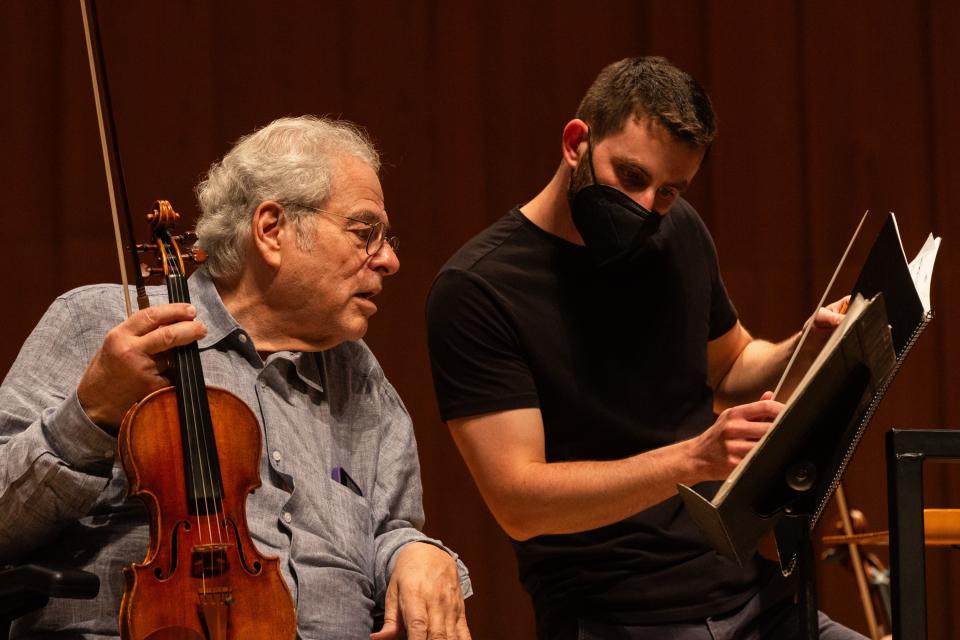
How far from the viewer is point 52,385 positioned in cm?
144

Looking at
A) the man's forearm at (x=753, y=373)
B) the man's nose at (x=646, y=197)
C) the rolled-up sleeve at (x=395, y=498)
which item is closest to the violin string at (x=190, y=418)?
the rolled-up sleeve at (x=395, y=498)

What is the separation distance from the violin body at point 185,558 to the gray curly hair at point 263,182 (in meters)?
0.43

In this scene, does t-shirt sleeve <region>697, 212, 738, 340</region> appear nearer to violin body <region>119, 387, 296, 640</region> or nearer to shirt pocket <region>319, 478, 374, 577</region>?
shirt pocket <region>319, 478, 374, 577</region>

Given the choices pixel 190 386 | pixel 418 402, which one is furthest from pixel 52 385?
pixel 418 402

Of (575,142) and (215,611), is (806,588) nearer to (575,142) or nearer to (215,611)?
(215,611)

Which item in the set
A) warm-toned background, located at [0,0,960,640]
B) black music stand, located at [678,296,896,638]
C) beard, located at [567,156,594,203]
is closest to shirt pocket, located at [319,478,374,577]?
black music stand, located at [678,296,896,638]

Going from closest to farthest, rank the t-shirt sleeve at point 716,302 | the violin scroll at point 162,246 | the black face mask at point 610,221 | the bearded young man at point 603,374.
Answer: the violin scroll at point 162,246, the bearded young man at point 603,374, the black face mask at point 610,221, the t-shirt sleeve at point 716,302

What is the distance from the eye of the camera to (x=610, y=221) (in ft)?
6.23

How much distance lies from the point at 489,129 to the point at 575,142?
4.33ft

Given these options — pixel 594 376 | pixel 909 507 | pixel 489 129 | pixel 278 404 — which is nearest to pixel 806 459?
pixel 909 507

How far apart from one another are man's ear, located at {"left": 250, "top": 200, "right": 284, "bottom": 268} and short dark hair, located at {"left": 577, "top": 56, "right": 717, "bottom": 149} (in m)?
0.60

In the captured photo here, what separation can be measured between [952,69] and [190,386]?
9.94ft

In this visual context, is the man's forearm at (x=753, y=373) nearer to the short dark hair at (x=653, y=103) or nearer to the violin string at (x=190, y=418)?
the short dark hair at (x=653, y=103)

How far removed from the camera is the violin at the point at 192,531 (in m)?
1.20
